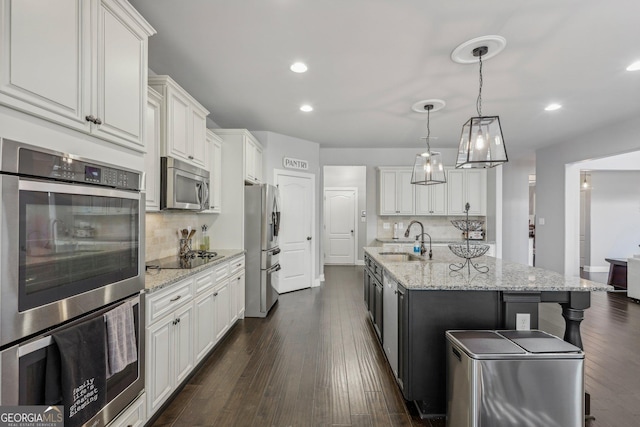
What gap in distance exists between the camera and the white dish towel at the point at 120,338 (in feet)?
4.69

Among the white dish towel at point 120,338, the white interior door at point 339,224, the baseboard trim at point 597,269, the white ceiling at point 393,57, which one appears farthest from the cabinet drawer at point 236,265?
the baseboard trim at point 597,269

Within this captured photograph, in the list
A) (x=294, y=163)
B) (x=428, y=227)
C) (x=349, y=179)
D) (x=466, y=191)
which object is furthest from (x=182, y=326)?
(x=349, y=179)

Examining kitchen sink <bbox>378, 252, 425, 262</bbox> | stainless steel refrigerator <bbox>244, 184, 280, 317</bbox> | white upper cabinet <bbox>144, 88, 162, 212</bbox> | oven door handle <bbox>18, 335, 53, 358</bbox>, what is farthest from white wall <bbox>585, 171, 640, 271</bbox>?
oven door handle <bbox>18, 335, 53, 358</bbox>

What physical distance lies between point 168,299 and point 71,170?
1125mm

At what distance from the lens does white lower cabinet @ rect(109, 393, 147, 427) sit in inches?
61.8

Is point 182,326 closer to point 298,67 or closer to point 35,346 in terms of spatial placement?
point 35,346

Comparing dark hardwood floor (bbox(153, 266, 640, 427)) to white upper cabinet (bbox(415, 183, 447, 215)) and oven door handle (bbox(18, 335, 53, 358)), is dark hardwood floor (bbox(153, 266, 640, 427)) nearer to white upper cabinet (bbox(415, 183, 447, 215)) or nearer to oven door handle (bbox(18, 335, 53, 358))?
oven door handle (bbox(18, 335, 53, 358))

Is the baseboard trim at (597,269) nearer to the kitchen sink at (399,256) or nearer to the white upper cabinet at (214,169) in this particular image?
the kitchen sink at (399,256)

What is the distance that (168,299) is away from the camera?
6.79ft

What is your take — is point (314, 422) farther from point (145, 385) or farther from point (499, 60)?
point (499, 60)

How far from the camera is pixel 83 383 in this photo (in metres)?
1.24

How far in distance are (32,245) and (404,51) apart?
2697 mm

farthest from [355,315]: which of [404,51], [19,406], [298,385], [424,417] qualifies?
[19,406]

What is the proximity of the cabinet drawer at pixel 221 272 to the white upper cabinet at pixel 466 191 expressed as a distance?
4.79 meters
